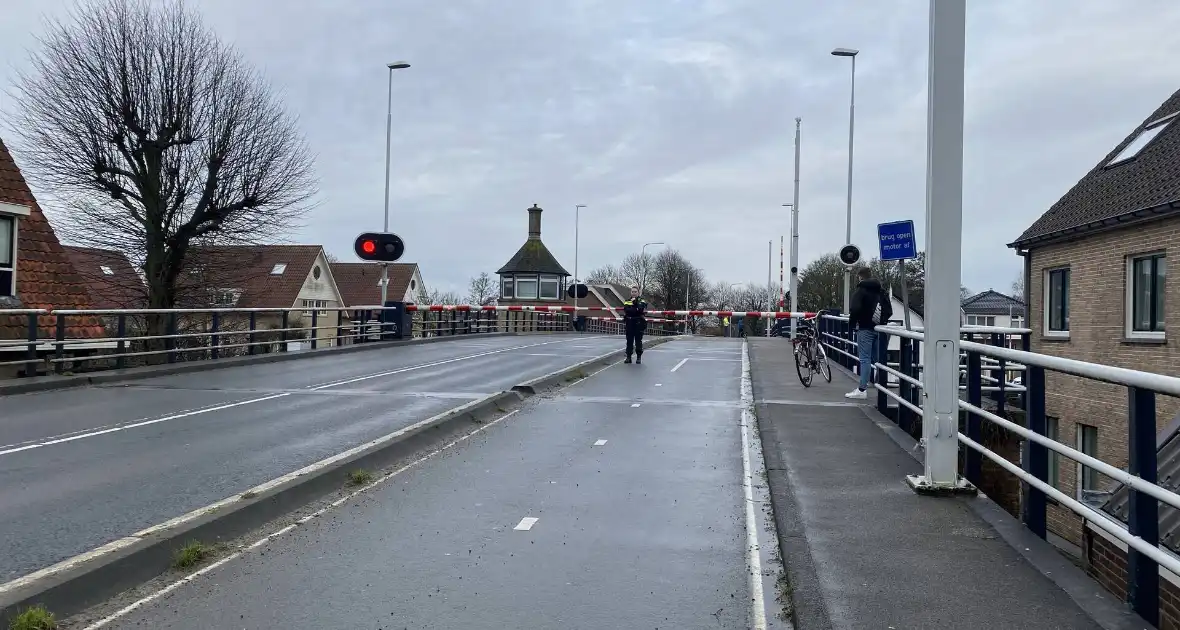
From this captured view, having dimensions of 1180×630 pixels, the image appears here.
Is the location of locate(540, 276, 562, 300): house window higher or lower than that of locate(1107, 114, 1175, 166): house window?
lower

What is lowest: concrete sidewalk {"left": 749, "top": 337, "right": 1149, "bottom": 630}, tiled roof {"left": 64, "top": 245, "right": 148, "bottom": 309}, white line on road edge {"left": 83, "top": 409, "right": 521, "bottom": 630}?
white line on road edge {"left": 83, "top": 409, "right": 521, "bottom": 630}

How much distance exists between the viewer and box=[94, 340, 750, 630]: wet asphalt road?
4914 mm

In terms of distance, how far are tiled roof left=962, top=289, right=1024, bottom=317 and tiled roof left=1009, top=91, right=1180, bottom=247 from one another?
175 ft

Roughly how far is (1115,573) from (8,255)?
76.5 ft

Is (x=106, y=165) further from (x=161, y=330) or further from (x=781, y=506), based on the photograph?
(x=781, y=506)

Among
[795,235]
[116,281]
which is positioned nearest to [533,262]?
[795,235]

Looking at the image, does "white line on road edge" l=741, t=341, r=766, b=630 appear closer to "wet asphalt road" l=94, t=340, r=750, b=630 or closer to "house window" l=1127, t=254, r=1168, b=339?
"wet asphalt road" l=94, t=340, r=750, b=630

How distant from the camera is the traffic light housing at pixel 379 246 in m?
26.9

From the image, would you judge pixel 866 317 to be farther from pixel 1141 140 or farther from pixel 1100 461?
pixel 1141 140

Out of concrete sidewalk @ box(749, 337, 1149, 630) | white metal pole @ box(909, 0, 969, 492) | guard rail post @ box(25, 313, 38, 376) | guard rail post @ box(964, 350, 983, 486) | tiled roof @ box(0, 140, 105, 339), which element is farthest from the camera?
tiled roof @ box(0, 140, 105, 339)

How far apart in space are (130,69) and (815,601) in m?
28.3

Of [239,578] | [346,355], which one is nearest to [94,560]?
[239,578]

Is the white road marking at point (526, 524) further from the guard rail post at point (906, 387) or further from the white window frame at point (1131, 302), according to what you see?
the white window frame at point (1131, 302)

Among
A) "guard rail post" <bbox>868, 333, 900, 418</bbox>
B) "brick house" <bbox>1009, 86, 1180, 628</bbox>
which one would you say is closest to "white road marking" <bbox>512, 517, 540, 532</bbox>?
"guard rail post" <bbox>868, 333, 900, 418</bbox>
